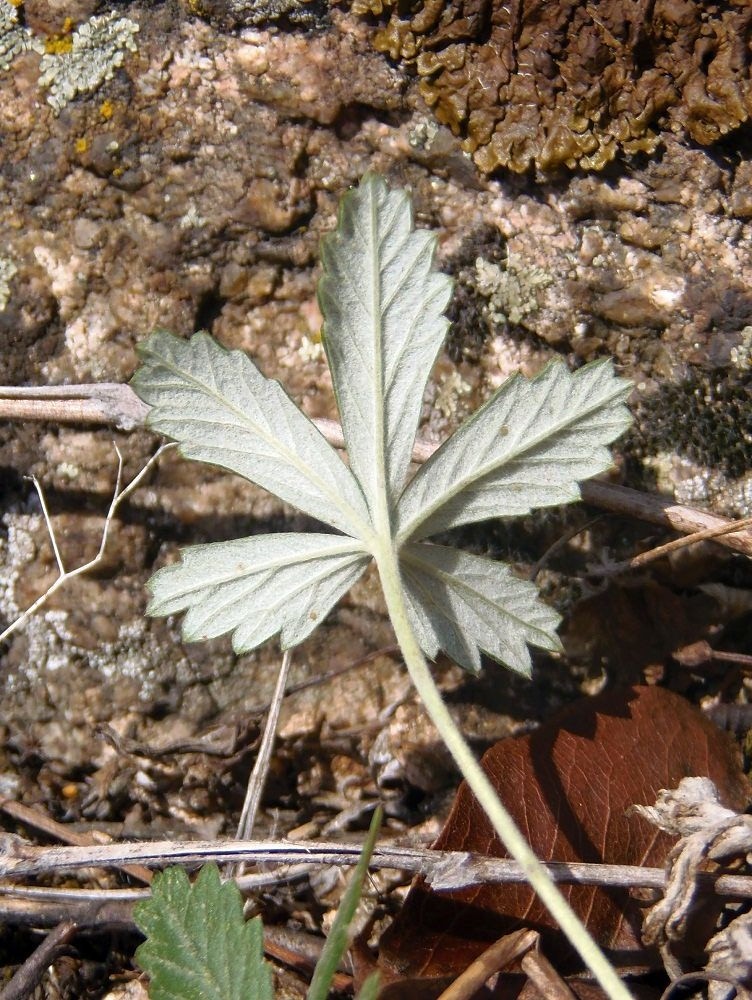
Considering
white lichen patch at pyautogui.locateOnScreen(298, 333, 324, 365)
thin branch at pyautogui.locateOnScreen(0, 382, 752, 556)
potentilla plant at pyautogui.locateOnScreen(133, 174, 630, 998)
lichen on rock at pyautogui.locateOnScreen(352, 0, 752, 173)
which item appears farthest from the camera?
white lichen patch at pyautogui.locateOnScreen(298, 333, 324, 365)

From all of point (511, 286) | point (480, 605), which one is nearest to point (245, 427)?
point (480, 605)

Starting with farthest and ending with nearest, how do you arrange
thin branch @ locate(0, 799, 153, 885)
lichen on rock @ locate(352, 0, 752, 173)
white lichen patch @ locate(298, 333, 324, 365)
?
white lichen patch @ locate(298, 333, 324, 365) → thin branch @ locate(0, 799, 153, 885) → lichen on rock @ locate(352, 0, 752, 173)

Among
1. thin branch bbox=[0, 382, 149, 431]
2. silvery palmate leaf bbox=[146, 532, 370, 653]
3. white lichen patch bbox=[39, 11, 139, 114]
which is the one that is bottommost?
silvery palmate leaf bbox=[146, 532, 370, 653]

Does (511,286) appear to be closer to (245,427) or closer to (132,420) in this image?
(245,427)

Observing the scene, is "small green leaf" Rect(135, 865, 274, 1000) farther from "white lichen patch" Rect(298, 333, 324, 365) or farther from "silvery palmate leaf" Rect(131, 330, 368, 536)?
"white lichen patch" Rect(298, 333, 324, 365)

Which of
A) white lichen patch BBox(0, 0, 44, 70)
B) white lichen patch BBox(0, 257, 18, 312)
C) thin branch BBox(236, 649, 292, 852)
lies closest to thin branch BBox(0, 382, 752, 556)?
white lichen patch BBox(0, 257, 18, 312)

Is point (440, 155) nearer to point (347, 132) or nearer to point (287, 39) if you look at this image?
point (347, 132)

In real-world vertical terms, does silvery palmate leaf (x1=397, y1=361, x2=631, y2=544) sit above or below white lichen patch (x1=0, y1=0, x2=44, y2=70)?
below

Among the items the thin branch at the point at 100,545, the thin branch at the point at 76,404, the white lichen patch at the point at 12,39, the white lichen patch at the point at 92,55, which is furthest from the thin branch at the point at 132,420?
the white lichen patch at the point at 12,39
